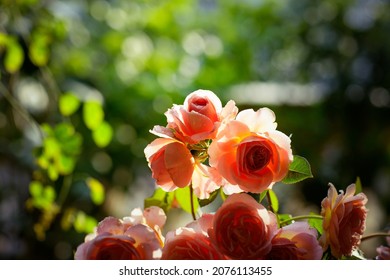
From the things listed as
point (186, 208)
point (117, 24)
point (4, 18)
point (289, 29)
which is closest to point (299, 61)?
point (289, 29)

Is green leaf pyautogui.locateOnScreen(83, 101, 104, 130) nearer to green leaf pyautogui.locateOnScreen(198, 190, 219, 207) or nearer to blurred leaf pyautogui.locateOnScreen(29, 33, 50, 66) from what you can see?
blurred leaf pyautogui.locateOnScreen(29, 33, 50, 66)

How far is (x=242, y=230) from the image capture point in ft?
1.12

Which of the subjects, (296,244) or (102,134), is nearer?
(296,244)

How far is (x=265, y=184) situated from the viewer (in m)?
0.35

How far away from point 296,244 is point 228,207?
46mm

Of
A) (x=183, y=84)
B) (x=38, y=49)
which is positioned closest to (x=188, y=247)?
(x=38, y=49)

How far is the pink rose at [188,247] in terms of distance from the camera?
34cm

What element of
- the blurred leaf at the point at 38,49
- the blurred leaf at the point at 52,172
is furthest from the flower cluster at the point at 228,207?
the blurred leaf at the point at 38,49

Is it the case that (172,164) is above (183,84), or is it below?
below

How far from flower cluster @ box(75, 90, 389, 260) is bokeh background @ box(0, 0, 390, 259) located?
0.68m

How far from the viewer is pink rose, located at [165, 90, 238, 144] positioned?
0.36 metres

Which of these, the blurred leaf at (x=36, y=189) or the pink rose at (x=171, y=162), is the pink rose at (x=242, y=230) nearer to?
the pink rose at (x=171, y=162)

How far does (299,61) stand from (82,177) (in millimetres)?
1790

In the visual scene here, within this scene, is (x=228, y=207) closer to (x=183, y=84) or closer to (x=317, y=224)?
(x=317, y=224)
